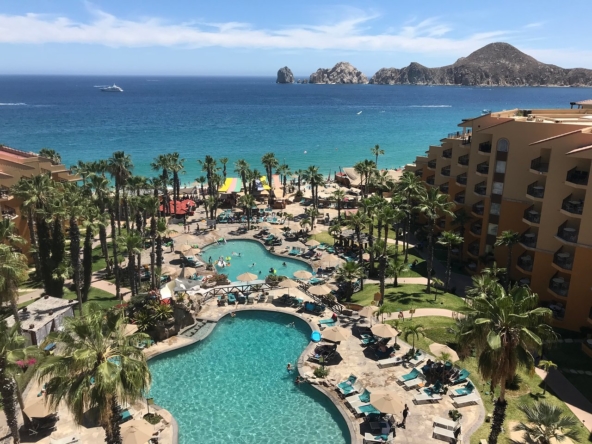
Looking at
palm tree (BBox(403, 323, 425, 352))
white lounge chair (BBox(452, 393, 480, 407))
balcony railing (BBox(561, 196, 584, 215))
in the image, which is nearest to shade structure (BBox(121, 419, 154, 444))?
white lounge chair (BBox(452, 393, 480, 407))

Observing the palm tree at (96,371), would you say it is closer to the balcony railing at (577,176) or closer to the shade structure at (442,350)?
the shade structure at (442,350)

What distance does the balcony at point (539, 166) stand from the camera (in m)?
39.0

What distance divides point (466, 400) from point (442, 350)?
4.39 metres

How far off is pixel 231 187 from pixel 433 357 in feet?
173

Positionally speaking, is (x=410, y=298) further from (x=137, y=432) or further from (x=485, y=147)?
(x=137, y=432)

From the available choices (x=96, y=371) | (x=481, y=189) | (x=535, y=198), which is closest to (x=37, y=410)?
(x=96, y=371)

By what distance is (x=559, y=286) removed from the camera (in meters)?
36.5

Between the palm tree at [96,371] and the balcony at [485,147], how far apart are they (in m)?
41.4

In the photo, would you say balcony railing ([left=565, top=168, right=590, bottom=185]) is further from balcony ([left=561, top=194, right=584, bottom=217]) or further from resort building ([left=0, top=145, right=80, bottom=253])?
resort building ([left=0, top=145, right=80, bottom=253])

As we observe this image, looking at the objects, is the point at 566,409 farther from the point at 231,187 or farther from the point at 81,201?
the point at 231,187

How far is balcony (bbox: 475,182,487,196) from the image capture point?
46606mm

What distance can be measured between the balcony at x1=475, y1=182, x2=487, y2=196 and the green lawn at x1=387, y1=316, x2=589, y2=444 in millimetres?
17657

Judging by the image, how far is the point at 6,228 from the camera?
31.9m

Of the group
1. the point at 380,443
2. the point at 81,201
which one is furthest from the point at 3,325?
the point at 81,201
